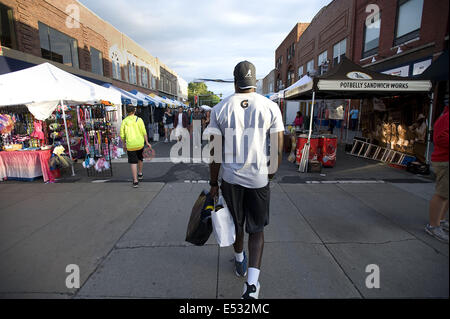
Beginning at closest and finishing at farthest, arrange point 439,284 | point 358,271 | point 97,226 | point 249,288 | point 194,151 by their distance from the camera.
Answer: point 439,284 < point 249,288 < point 358,271 < point 97,226 < point 194,151

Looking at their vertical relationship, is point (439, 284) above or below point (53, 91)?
below

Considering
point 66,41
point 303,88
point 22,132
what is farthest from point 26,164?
point 66,41

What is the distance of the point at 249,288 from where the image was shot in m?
2.12

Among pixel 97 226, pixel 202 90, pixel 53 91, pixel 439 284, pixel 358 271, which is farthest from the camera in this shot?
pixel 202 90

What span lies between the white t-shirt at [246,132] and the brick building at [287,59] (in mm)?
31121

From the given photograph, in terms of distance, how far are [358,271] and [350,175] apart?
4401 mm

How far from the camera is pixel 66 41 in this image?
14.0 metres

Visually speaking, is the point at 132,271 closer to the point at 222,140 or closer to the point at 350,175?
the point at 222,140

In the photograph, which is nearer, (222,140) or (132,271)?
(222,140)

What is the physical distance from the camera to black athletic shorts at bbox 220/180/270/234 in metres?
2.13

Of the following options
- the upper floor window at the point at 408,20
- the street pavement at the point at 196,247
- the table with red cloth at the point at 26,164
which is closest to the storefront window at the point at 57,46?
the table with red cloth at the point at 26,164

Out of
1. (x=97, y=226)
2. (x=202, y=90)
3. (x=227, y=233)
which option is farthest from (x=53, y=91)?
(x=202, y=90)

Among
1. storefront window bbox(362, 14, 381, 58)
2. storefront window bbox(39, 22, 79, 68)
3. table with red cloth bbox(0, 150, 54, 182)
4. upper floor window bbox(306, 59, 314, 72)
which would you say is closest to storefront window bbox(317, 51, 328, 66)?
upper floor window bbox(306, 59, 314, 72)

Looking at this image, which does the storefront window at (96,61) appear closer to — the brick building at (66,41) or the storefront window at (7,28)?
the brick building at (66,41)
